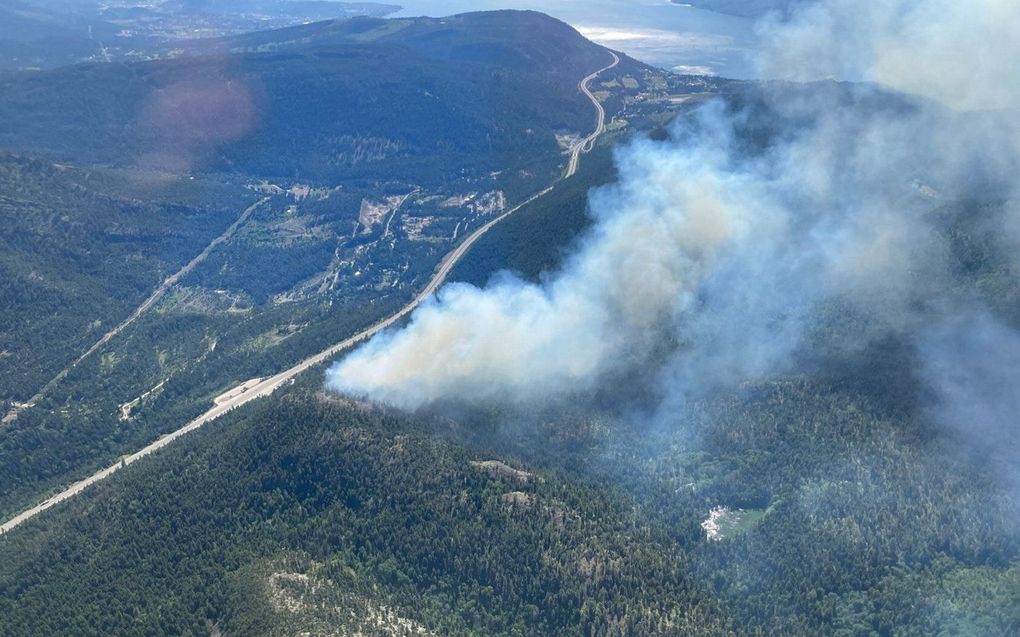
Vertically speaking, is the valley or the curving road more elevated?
the valley

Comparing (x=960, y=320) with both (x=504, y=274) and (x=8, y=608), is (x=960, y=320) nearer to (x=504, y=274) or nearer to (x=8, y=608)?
(x=504, y=274)

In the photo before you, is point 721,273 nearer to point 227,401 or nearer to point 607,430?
point 607,430

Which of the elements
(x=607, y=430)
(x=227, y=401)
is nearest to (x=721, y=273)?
(x=607, y=430)

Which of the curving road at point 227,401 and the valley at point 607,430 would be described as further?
the curving road at point 227,401

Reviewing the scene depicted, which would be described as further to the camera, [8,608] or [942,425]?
[942,425]

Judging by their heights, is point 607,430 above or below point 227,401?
above

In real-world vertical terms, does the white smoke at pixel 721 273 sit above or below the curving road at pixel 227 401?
above

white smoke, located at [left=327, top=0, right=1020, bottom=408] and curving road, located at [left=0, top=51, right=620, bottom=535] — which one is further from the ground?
white smoke, located at [left=327, top=0, right=1020, bottom=408]

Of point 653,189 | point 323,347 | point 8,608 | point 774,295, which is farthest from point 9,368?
point 774,295

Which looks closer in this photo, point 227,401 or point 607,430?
point 607,430

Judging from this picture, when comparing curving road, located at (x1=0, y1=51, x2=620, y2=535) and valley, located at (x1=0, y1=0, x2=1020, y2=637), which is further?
curving road, located at (x1=0, y1=51, x2=620, y2=535)

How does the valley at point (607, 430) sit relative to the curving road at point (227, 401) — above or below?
above
